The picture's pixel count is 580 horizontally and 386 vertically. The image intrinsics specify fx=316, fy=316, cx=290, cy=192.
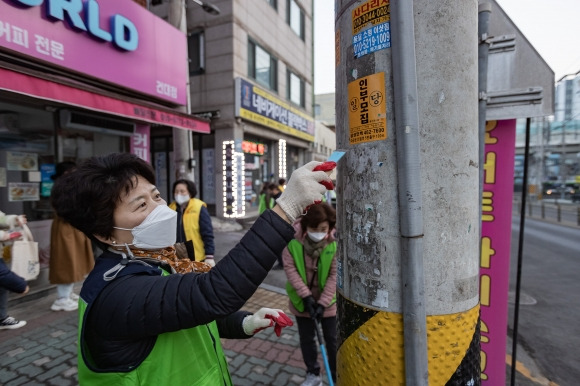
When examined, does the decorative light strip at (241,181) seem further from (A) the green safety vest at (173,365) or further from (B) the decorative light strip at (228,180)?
(A) the green safety vest at (173,365)

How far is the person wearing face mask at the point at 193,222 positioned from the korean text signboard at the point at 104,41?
306cm

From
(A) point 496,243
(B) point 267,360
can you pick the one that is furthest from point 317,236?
(B) point 267,360

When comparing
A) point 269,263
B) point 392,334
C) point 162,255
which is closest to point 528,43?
point 392,334

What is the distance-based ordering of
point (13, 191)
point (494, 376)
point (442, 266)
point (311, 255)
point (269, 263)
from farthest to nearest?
point (13, 191)
point (311, 255)
point (494, 376)
point (442, 266)
point (269, 263)

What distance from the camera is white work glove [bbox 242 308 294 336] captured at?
5.05 ft

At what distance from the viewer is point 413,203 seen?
45.9 inches

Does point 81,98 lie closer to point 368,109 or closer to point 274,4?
point 368,109

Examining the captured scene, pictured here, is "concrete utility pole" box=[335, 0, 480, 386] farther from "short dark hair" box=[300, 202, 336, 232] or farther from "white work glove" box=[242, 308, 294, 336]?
"short dark hair" box=[300, 202, 336, 232]

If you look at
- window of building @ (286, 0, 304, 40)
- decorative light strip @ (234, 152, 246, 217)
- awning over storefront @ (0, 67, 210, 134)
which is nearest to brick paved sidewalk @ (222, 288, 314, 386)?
awning over storefront @ (0, 67, 210, 134)

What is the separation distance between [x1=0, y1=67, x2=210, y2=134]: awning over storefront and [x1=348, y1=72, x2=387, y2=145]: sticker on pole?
436 centimetres

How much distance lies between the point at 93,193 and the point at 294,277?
6.78 ft

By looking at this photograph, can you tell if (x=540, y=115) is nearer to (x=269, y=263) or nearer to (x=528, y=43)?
(x=528, y=43)

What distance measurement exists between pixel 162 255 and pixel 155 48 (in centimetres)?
726

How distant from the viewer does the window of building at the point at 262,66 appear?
42.7ft
